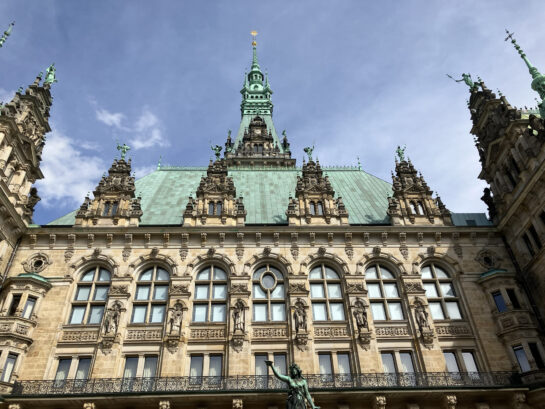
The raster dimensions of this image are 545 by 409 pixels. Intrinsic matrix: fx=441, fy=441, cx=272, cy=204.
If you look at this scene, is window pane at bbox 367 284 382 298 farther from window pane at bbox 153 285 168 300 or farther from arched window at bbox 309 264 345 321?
window pane at bbox 153 285 168 300

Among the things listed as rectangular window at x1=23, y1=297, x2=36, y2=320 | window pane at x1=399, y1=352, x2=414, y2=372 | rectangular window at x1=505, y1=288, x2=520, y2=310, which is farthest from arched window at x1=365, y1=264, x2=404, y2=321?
rectangular window at x1=23, y1=297, x2=36, y2=320

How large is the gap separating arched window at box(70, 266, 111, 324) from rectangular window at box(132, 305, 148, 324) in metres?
1.41

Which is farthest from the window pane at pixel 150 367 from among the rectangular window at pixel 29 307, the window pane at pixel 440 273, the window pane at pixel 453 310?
the window pane at pixel 440 273

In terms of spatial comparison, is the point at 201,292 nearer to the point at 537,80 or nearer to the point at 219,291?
the point at 219,291

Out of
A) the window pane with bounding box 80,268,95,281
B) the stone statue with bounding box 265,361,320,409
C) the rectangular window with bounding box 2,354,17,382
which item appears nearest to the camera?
the stone statue with bounding box 265,361,320,409

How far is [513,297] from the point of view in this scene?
65.7 feet

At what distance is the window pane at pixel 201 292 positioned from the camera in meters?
20.5

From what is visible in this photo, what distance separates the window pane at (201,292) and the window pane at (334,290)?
5.72m

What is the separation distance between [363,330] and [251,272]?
575cm

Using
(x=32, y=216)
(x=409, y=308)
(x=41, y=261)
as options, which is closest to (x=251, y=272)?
(x=409, y=308)

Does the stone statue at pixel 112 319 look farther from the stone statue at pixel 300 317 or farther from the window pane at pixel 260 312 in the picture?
the stone statue at pixel 300 317

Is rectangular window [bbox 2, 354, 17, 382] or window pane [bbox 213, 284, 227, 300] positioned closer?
rectangular window [bbox 2, 354, 17, 382]

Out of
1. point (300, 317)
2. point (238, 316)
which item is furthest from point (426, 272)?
point (238, 316)

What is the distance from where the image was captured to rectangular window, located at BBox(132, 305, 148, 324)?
1964cm
